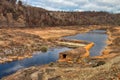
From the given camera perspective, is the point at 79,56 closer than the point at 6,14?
Yes

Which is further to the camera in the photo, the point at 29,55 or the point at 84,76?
the point at 29,55

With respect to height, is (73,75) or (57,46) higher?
(73,75)

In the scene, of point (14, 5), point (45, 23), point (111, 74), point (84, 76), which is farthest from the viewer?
point (45, 23)

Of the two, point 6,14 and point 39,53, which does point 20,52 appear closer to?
point 39,53

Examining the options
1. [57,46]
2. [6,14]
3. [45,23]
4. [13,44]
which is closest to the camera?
[13,44]

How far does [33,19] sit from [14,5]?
16.3 meters

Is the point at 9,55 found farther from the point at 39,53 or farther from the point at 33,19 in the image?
the point at 33,19

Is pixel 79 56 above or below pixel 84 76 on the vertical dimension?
below

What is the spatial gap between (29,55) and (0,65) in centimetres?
1151

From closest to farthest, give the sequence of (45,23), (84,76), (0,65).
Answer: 1. (84,76)
2. (0,65)
3. (45,23)

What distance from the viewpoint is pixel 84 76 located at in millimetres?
29578

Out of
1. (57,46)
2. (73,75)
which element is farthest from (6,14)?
(73,75)

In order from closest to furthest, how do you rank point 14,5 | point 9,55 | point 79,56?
point 79,56, point 9,55, point 14,5

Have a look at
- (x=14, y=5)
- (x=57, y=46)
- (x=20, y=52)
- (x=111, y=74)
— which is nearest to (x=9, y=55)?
(x=20, y=52)
